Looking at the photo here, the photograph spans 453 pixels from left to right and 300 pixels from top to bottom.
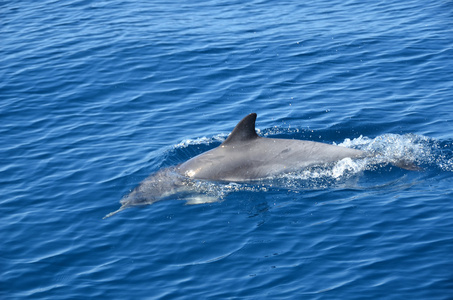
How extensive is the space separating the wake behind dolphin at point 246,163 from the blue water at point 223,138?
33 centimetres

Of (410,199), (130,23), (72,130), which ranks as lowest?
(410,199)

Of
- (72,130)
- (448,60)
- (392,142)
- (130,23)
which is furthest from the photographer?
(130,23)

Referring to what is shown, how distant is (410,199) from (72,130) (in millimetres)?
10981

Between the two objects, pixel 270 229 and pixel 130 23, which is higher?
pixel 130 23

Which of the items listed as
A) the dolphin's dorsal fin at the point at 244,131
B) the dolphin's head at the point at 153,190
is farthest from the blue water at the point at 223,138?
the dolphin's dorsal fin at the point at 244,131

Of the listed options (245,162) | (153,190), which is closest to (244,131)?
(245,162)

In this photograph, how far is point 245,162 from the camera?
15.1 meters

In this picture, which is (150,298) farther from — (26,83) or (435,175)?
(26,83)

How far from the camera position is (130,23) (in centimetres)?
2972

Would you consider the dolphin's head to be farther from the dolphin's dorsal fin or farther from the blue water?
the dolphin's dorsal fin

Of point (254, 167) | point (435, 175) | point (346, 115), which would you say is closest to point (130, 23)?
point (346, 115)

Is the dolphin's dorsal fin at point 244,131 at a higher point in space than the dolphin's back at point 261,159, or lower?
higher

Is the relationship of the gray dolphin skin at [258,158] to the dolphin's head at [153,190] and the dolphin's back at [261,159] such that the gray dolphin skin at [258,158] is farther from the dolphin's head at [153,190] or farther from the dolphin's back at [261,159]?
the dolphin's head at [153,190]

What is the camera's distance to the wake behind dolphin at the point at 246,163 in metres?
14.9
